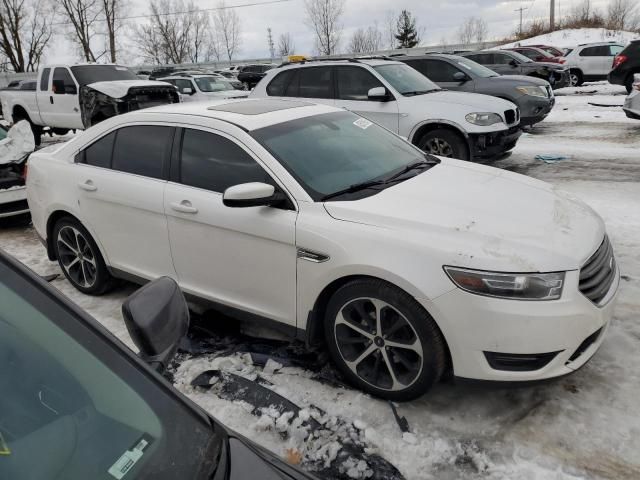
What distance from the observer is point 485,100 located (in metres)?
7.92

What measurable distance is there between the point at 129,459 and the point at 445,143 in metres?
7.03

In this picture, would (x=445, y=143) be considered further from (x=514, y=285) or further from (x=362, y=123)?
(x=514, y=285)

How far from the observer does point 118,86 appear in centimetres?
1130

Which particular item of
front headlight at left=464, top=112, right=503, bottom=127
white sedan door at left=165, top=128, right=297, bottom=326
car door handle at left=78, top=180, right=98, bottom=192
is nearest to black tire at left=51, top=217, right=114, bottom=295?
car door handle at left=78, top=180, right=98, bottom=192

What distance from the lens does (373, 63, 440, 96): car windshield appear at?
7.95m

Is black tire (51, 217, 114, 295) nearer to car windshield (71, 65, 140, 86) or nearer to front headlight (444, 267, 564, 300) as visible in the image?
front headlight (444, 267, 564, 300)

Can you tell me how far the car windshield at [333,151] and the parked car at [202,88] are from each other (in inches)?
441

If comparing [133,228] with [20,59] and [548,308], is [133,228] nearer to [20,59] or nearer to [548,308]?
[548,308]

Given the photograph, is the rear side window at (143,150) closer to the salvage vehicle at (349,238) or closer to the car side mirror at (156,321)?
the salvage vehicle at (349,238)

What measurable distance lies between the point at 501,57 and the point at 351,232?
55.2 feet

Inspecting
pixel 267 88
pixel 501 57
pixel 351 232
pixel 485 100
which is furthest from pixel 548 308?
pixel 501 57

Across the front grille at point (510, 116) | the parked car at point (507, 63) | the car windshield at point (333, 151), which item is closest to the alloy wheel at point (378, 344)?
the car windshield at point (333, 151)

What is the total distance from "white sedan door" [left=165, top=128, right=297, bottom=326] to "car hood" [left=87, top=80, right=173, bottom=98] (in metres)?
8.36

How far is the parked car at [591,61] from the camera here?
21.5 meters
